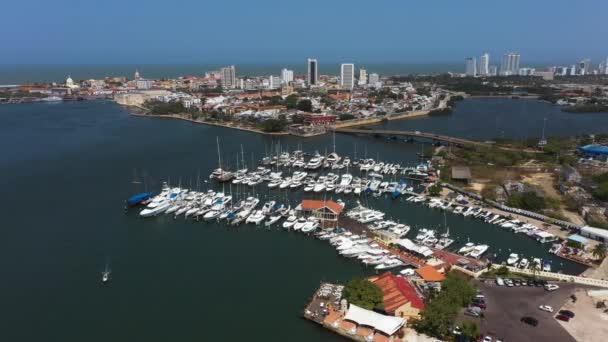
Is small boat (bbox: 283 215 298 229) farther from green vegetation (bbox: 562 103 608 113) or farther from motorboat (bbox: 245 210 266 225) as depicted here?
green vegetation (bbox: 562 103 608 113)

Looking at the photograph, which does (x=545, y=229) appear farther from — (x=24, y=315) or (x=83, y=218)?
(x=83, y=218)

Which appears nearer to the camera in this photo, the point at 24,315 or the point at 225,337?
the point at 225,337

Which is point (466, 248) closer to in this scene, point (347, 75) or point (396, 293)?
point (396, 293)

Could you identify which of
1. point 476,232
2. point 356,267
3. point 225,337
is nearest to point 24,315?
point 225,337

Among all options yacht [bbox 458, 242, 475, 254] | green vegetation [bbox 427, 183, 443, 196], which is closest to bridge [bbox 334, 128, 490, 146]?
green vegetation [bbox 427, 183, 443, 196]

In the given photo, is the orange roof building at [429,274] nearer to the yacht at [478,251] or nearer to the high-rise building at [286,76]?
the yacht at [478,251]
